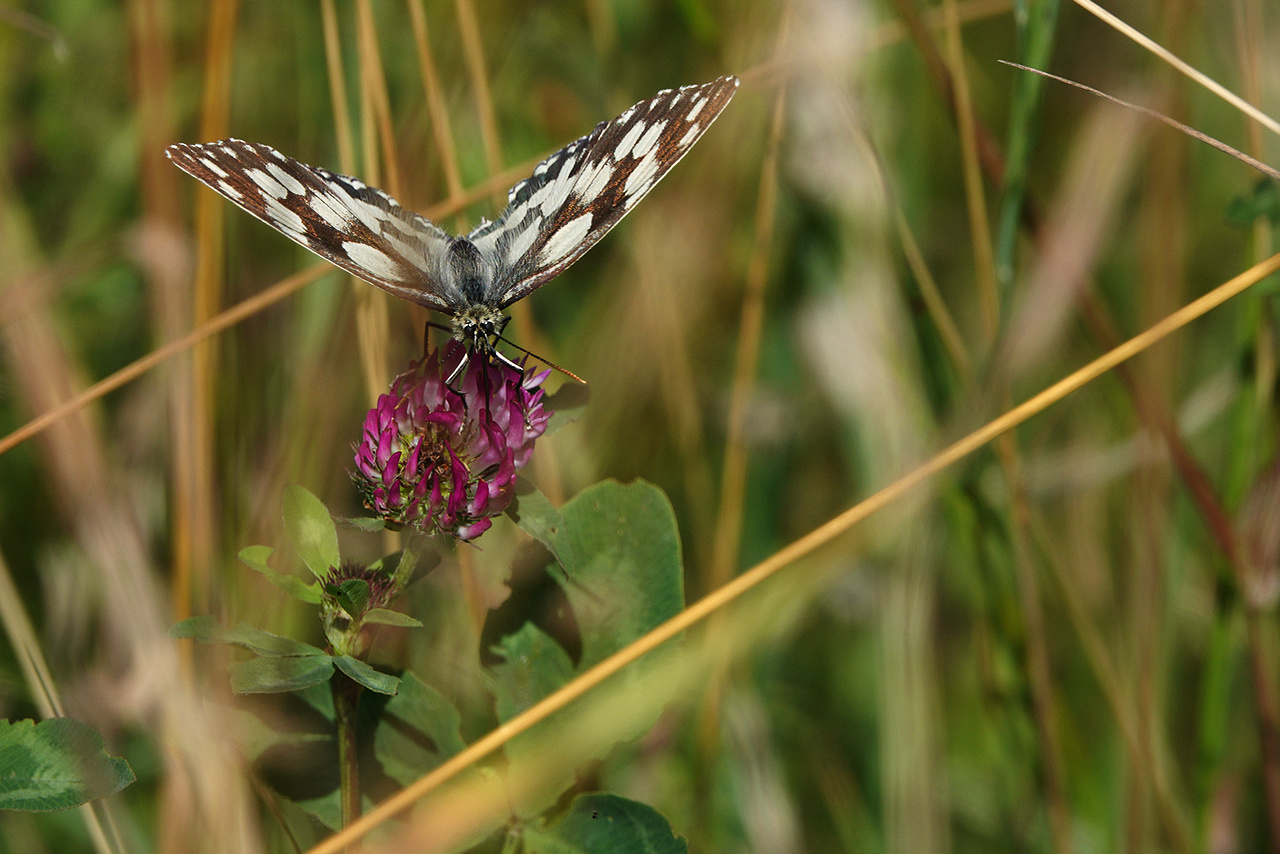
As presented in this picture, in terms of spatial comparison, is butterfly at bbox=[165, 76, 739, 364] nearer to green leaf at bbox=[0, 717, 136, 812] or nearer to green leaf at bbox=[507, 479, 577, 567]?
green leaf at bbox=[507, 479, 577, 567]

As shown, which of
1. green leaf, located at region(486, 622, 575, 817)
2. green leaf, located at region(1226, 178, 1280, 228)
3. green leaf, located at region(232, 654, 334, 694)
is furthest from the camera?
green leaf, located at region(1226, 178, 1280, 228)

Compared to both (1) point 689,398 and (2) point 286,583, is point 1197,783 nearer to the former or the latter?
(1) point 689,398

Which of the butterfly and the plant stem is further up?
the butterfly

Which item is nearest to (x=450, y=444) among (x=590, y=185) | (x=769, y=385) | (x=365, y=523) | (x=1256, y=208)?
(x=365, y=523)

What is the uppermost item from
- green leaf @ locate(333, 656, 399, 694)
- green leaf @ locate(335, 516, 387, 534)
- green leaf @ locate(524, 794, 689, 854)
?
green leaf @ locate(335, 516, 387, 534)

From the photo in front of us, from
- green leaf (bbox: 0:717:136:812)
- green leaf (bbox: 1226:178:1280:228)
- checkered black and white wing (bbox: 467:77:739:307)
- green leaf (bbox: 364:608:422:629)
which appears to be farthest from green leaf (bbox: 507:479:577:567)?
green leaf (bbox: 1226:178:1280:228)

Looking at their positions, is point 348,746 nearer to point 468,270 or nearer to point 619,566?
point 619,566

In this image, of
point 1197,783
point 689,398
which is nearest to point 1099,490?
point 1197,783
